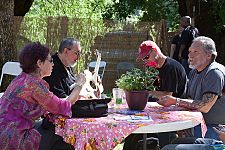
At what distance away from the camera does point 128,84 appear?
3.80m

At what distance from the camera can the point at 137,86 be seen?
3.81 m

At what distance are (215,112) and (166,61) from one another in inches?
28.7

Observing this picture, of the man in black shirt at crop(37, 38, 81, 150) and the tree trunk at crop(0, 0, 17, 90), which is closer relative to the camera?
the man in black shirt at crop(37, 38, 81, 150)

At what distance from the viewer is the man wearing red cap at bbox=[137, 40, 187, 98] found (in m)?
4.51

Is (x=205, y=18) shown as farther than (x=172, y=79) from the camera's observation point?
Yes

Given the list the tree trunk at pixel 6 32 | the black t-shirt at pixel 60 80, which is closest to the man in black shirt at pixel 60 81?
the black t-shirt at pixel 60 80

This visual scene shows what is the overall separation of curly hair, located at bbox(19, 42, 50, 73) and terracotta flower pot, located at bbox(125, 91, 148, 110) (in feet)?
2.43

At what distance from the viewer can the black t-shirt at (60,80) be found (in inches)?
171

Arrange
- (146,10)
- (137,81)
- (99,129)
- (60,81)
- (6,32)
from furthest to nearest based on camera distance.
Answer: (146,10), (6,32), (60,81), (137,81), (99,129)

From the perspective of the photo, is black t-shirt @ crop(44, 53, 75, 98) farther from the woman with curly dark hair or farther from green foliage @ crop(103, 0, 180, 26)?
green foliage @ crop(103, 0, 180, 26)

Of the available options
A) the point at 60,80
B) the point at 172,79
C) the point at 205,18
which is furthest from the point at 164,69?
the point at 205,18

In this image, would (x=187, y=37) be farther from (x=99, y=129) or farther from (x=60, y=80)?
(x=99, y=129)

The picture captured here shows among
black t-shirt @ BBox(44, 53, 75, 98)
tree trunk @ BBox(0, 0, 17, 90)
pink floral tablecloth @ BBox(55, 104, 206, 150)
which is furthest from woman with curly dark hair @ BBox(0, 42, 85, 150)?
tree trunk @ BBox(0, 0, 17, 90)

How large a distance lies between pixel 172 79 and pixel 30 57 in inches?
61.0
